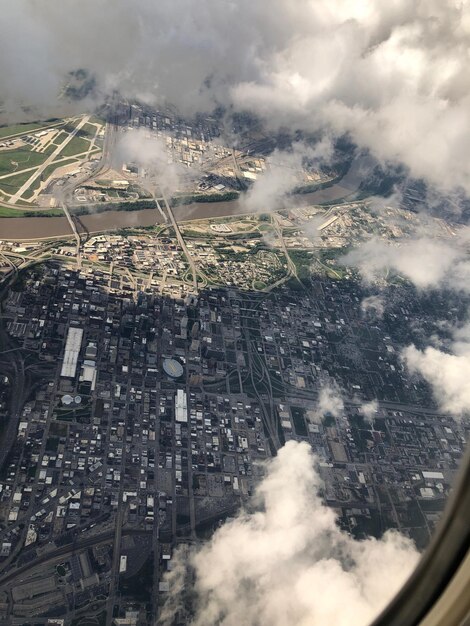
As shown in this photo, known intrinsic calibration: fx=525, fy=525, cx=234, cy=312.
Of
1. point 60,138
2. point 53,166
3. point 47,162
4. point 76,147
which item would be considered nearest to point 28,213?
point 53,166

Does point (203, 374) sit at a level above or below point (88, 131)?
below

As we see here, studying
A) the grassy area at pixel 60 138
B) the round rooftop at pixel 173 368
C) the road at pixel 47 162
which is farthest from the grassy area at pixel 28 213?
the round rooftop at pixel 173 368

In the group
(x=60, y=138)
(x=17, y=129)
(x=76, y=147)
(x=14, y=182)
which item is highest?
(x=17, y=129)

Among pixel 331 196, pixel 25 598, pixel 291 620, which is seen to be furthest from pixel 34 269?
pixel 331 196

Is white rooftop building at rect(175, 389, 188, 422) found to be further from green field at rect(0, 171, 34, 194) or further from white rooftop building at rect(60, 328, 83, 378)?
green field at rect(0, 171, 34, 194)

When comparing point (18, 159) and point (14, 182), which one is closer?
point (14, 182)

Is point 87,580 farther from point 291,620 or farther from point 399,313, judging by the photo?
point 399,313

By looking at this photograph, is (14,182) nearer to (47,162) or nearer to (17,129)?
(47,162)
